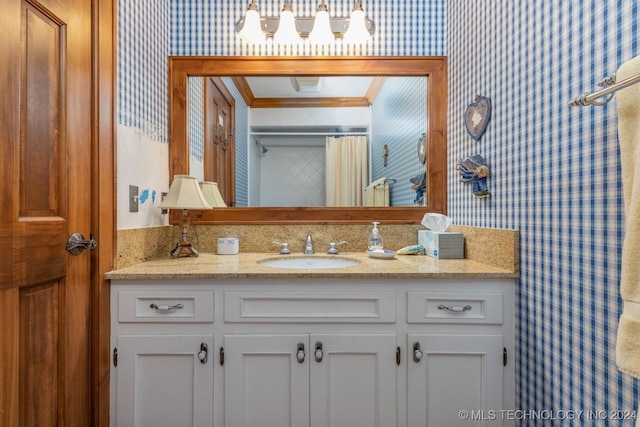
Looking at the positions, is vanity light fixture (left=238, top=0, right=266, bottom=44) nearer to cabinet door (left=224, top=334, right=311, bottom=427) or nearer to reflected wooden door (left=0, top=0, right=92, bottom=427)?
reflected wooden door (left=0, top=0, right=92, bottom=427)

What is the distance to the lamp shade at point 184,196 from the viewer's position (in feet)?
4.91

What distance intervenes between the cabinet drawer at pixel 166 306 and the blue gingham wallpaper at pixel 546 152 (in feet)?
2.22

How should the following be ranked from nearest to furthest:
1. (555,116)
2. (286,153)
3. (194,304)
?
1. (555,116)
2. (194,304)
3. (286,153)

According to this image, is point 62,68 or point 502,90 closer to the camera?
point 62,68

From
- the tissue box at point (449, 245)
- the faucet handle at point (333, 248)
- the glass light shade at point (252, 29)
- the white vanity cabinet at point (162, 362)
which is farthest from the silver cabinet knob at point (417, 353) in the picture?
the glass light shade at point (252, 29)

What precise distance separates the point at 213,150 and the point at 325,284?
97cm

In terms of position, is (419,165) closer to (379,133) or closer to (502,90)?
(379,133)

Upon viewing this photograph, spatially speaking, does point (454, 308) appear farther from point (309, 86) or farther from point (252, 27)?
point (252, 27)

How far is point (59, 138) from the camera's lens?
1.02 m

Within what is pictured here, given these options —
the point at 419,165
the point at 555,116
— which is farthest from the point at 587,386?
the point at 419,165

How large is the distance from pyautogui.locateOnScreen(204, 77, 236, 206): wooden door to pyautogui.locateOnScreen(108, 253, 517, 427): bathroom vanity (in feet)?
2.15

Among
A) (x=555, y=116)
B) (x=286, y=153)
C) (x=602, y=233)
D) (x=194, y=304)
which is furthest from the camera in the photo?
(x=286, y=153)

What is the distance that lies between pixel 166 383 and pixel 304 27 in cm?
170

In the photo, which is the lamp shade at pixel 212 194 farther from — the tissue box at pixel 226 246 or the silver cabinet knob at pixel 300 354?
the silver cabinet knob at pixel 300 354
